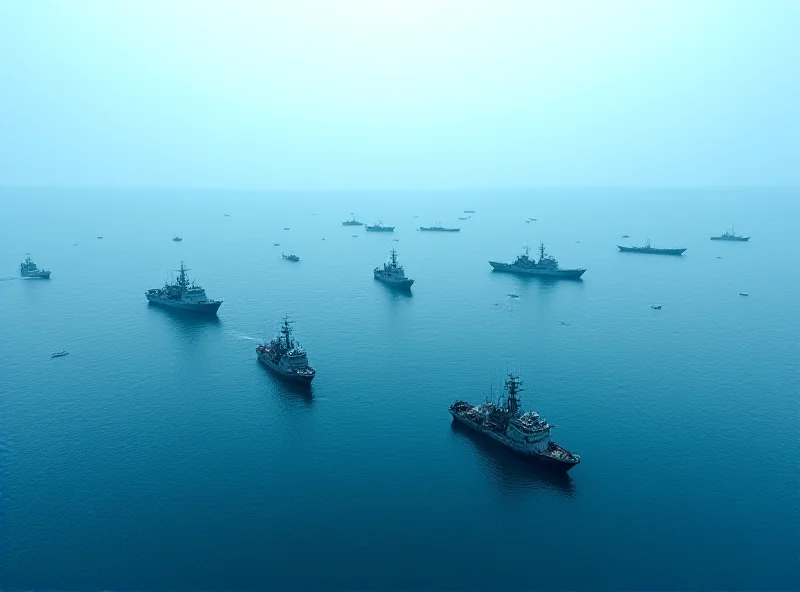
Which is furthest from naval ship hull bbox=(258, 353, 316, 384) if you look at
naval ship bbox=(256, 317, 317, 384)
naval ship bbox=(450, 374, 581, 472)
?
naval ship bbox=(450, 374, 581, 472)

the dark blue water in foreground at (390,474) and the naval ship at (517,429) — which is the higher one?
the naval ship at (517,429)

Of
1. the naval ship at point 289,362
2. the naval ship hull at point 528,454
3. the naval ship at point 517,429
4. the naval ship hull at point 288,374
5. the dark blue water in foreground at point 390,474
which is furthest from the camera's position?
the naval ship at point 289,362

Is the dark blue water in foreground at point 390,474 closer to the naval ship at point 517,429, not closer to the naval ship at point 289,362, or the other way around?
the naval ship at point 517,429

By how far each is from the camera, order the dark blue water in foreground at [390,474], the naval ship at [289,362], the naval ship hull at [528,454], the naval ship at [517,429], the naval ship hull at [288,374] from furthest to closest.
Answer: the naval ship at [289,362], the naval ship hull at [288,374], the naval ship at [517,429], the naval ship hull at [528,454], the dark blue water in foreground at [390,474]

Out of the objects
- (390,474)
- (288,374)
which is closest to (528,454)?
(390,474)

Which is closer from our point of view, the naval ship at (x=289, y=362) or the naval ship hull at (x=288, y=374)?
the naval ship hull at (x=288, y=374)

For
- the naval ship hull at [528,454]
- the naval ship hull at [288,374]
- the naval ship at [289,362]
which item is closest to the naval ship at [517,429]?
the naval ship hull at [528,454]

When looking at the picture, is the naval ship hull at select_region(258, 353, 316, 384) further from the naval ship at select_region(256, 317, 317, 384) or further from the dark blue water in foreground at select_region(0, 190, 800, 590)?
the dark blue water in foreground at select_region(0, 190, 800, 590)
